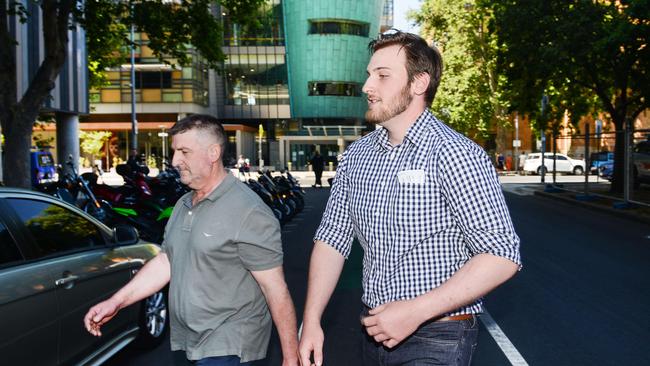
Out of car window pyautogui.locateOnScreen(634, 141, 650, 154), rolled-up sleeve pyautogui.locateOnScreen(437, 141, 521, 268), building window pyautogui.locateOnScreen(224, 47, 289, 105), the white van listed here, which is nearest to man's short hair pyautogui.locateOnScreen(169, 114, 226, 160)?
rolled-up sleeve pyautogui.locateOnScreen(437, 141, 521, 268)

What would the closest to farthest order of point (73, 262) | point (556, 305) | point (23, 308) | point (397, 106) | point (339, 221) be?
point (397, 106), point (339, 221), point (23, 308), point (73, 262), point (556, 305)

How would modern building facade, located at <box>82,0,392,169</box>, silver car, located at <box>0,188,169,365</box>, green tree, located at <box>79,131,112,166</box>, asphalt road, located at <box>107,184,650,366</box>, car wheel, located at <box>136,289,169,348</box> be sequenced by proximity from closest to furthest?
silver car, located at <box>0,188,169,365</box> < asphalt road, located at <box>107,184,650,366</box> < car wheel, located at <box>136,289,169,348</box> < green tree, located at <box>79,131,112,166</box> < modern building facade, located at <box>82,0,392,169</box>

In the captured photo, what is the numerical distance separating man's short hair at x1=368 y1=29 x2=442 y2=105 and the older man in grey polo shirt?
908 millimetres

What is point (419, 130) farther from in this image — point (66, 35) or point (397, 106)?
point (66, 35)

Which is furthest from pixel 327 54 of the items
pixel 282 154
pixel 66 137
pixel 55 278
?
pixel 55 278

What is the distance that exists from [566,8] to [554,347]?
18.8 m

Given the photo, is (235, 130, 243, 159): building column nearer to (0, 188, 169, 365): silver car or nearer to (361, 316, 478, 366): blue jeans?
(0, 188, 169, 365): silver car

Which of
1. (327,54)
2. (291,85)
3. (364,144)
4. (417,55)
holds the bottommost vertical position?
(364,144)

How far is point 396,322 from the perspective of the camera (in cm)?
200

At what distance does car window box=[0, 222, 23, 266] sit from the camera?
3.58 metres

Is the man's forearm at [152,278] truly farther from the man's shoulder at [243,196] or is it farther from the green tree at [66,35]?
the green tree at [66,35]

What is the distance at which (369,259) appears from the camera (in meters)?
2.30

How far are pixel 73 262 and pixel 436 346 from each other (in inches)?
110

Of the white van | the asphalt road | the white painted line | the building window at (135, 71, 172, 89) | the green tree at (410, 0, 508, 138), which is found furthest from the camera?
the building window at (135, 71, 172, 89)
